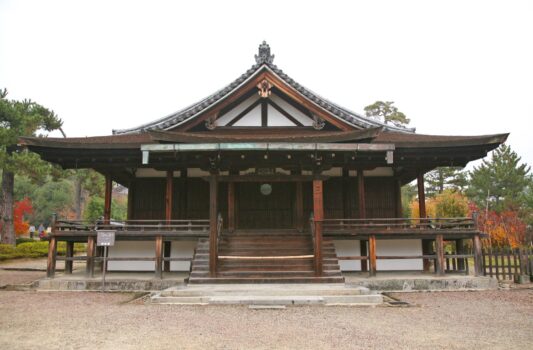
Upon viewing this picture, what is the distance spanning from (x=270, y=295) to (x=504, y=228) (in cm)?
3608

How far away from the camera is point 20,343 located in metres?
7.45

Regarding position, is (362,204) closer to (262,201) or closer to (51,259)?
(262,201)

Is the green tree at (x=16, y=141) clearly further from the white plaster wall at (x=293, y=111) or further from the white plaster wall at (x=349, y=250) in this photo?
the white plaster wall at (x=349, y=250)

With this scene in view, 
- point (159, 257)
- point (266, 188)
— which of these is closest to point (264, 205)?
point (266, 188)

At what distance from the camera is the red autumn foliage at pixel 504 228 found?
3847 centimetres

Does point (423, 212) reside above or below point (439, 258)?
above

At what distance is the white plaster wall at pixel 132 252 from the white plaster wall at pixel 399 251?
30.8 feet

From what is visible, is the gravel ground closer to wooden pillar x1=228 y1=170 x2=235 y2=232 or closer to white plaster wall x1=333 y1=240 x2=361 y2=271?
white plaster wall x1=333 y1=240 x2=361 y2=271

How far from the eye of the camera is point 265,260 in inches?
562

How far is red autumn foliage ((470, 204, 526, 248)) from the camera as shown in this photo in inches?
1515

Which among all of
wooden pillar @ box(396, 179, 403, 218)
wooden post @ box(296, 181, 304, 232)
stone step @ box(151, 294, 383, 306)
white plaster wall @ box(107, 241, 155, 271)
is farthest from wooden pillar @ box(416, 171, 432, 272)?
white plaster wall @ box(107, 241, 155, 271)

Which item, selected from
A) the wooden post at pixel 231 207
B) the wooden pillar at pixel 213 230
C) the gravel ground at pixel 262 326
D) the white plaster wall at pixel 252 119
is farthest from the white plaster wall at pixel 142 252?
the white plaster wall at pixel 252 119

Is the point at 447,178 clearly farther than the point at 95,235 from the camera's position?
Yes

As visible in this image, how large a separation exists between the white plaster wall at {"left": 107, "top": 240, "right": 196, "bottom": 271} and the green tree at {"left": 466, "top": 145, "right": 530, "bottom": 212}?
→ 1587 inches
